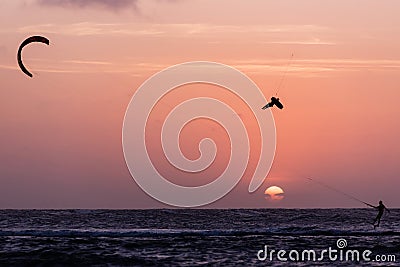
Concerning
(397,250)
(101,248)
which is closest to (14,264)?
(101,248)

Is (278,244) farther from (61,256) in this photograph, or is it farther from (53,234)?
(53,234)

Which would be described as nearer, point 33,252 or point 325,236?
point 33,252

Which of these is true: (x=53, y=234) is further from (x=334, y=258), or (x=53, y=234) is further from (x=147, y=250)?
(x=334, y=258)

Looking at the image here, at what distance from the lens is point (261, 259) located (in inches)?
1330

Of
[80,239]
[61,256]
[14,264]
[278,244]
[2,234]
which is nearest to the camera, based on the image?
[14,264]

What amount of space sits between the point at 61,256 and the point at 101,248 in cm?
372

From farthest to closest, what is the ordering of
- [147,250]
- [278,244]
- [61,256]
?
1. [278,244]
2. [147,250]
3. [61,256]

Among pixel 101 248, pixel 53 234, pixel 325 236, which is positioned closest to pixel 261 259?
pixel 101 248

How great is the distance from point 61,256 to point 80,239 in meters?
9.18

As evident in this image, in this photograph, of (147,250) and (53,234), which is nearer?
(147,250)

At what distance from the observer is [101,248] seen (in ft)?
126

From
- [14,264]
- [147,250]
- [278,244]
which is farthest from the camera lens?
[278,244]

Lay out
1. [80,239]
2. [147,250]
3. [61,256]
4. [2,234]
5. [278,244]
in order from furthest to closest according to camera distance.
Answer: [2,234] < [80,239] < [278,244] < [147,250] < [61,256]

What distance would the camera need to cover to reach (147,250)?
37469 mm
